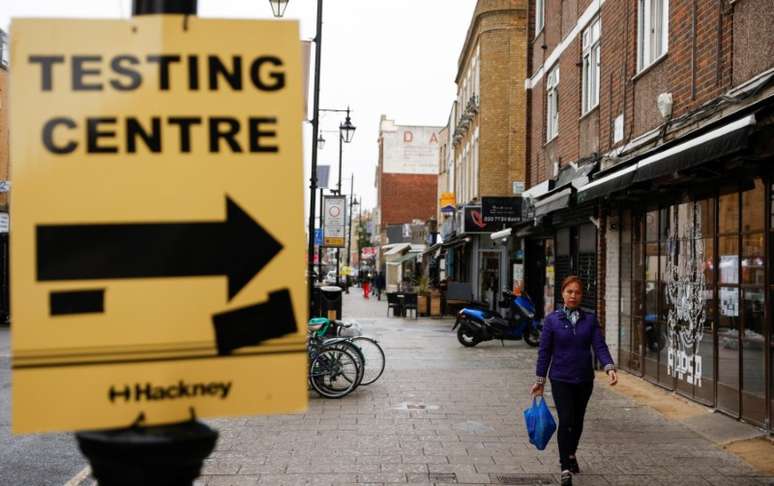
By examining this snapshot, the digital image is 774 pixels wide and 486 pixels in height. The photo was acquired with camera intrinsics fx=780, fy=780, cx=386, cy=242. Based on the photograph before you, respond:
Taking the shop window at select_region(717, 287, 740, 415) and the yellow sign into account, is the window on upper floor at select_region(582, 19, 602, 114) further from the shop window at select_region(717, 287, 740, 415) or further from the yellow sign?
the yellow sign

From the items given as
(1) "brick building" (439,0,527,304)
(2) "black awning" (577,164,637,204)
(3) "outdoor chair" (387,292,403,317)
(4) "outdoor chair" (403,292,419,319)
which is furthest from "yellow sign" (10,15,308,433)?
(3) "outdoor chair" (387,292,403,317)

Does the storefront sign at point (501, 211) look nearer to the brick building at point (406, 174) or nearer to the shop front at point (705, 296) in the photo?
the shop front at point (705, 296)

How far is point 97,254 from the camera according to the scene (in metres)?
2.11

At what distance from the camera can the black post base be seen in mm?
2078

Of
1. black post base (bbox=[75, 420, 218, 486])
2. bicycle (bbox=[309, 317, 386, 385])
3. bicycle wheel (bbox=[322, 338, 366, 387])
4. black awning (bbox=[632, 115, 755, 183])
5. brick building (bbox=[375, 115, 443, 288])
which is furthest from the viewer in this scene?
brick building (bbox=[375, 115, 443, 288])

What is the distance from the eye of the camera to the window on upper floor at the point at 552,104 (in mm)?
18344

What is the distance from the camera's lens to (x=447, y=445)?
25.7 ft

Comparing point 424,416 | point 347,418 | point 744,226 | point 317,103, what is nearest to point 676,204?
point 744,226

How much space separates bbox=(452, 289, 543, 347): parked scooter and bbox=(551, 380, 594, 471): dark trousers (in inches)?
447

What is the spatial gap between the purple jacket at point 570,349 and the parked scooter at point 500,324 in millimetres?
11219

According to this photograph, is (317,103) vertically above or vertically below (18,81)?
above

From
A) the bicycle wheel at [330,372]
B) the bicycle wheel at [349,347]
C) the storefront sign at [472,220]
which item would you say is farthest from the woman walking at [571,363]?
the storefront sign at [472,220]

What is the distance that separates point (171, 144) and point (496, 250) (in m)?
28.6

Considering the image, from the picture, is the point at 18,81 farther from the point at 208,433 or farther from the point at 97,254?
the point at 208,433
